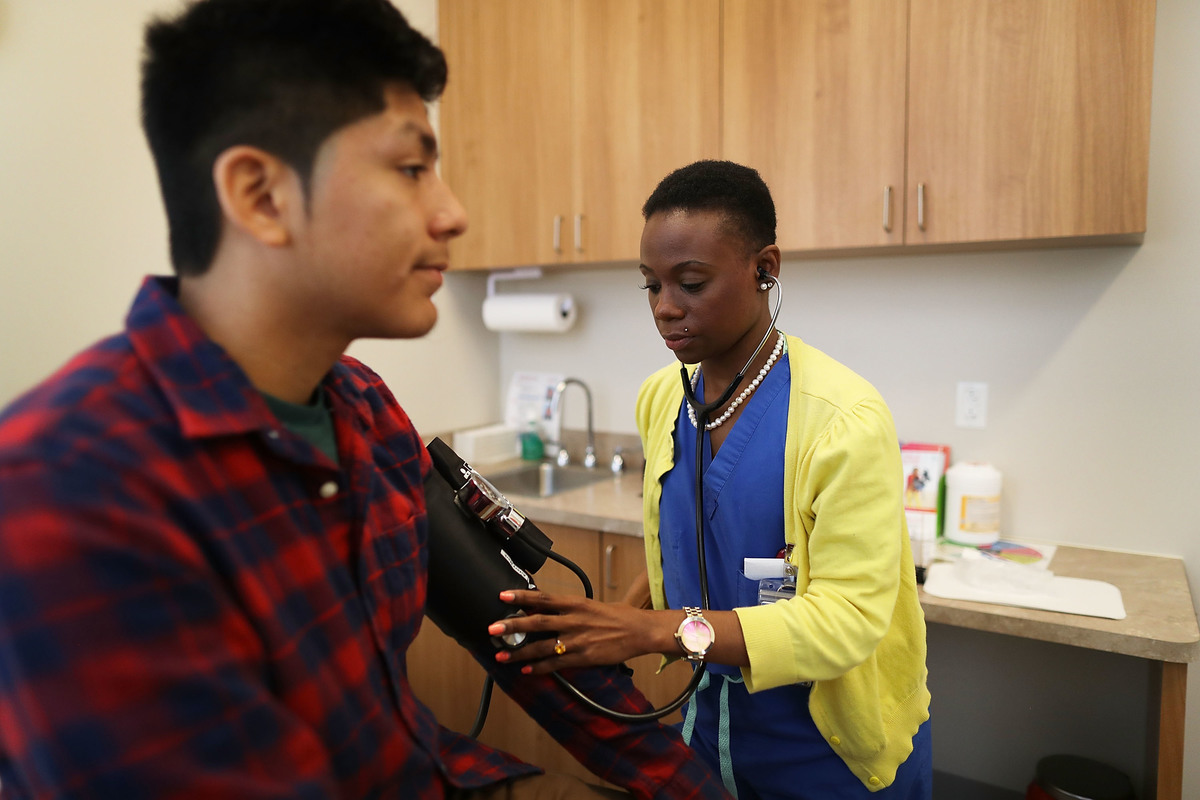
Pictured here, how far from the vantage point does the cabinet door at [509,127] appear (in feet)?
8.13

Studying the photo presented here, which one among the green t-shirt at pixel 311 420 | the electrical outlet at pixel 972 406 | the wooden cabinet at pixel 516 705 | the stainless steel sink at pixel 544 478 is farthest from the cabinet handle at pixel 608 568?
the green t-shirt at pixel 311 420

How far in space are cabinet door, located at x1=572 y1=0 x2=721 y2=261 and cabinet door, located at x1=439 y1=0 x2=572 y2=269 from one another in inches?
3.0

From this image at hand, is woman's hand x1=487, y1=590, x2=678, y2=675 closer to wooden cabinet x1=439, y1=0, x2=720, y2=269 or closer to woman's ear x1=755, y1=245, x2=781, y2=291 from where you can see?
woman's ear x1=755, y1=245, x2=781, y2=291

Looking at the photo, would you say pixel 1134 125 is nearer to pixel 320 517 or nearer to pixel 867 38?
pixel 867 38

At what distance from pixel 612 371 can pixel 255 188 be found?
2229 millimetres

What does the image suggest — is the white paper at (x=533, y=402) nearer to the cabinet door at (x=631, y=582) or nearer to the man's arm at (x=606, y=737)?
the cabinet door at (x=631, y=582)

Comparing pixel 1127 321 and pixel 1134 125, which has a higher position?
pixel 1134 125

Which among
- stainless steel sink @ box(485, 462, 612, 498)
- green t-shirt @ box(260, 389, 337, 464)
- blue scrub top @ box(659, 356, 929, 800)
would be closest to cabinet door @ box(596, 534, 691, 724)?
stainless steel sink @ box(485, 462, 612, 498)

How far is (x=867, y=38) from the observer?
1.88 meters

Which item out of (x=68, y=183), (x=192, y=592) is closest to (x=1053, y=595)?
(x=192, y=592)

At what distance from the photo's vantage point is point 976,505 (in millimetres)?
1980

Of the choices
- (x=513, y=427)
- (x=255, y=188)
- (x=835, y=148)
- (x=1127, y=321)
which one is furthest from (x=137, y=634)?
(x=513, y=427)

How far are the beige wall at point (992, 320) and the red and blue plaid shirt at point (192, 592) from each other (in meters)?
1.54

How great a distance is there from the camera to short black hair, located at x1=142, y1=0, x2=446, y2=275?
61 centimetres
